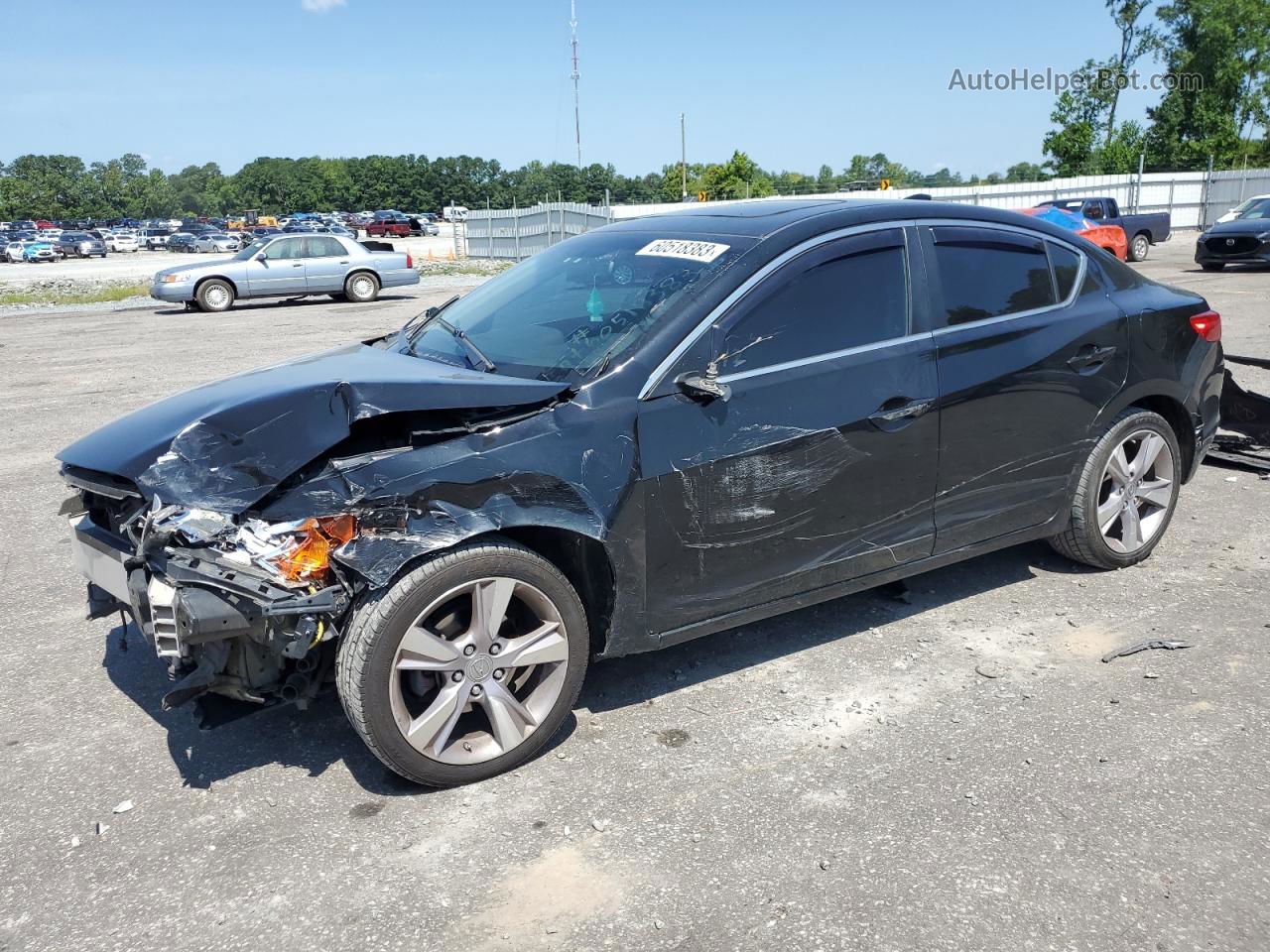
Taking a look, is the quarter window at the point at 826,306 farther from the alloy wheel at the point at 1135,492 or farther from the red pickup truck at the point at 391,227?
the red pickup truck at the point at 391,227

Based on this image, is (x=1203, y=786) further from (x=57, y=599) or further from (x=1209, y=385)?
(x=57, y=599)

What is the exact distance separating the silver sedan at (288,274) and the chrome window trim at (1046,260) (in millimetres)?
18956

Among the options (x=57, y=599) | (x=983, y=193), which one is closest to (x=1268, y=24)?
(x=983, y=193)

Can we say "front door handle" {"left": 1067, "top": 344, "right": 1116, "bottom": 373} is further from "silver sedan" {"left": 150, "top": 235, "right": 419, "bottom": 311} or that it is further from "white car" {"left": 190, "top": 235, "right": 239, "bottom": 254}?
"white car" {"left": 190, "top": 235, "right": 239, "bottom": 254}

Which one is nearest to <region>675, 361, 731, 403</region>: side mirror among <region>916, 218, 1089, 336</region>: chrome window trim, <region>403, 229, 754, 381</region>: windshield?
<region>403, 229, 754, 381</region>: windshield

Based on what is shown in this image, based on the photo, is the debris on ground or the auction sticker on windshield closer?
the auction sticker on windshield

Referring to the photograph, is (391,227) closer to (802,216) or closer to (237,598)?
(802,216)

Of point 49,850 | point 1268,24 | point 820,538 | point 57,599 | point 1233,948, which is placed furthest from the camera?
point 1268,24

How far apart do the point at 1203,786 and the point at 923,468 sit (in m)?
1.47

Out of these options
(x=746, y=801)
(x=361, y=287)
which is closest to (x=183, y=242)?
(x=361, y=287)

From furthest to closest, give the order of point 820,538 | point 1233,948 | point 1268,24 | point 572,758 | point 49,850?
point 1268,24 → point 820,538 → point 572,758 → point 49,850 → point 1233,948

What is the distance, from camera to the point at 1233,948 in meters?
2.51

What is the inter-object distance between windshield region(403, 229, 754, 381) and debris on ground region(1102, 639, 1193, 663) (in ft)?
7.31

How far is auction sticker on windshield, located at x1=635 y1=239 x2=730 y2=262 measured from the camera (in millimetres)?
3852
